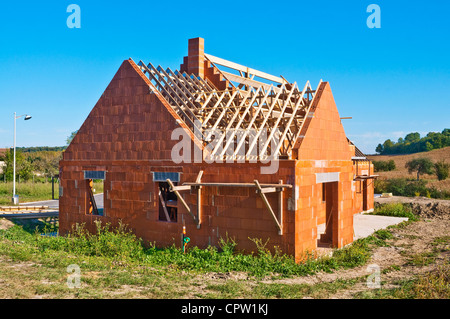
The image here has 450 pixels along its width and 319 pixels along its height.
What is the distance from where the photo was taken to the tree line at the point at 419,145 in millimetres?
76000

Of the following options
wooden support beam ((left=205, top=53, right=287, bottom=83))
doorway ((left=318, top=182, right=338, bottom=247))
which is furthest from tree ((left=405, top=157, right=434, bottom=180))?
doorway ((left=318, top=182, right=338, bottom=247))

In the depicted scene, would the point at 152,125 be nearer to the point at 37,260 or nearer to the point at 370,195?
the point at 37,260

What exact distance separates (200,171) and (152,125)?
268 centimetres

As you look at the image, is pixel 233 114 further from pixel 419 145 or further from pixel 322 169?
pixel 419 145

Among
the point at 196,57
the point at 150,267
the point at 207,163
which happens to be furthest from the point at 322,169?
the point at 196,57

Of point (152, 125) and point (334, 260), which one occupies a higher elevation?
point (152, 125)

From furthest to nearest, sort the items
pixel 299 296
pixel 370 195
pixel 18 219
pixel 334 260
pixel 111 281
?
pixel 370 195 → pixel 18 219 → pixel 334 260 → pixel 111 281 → pixel 299 296

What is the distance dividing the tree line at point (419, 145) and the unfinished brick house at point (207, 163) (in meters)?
70.8

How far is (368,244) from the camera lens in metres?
15.2

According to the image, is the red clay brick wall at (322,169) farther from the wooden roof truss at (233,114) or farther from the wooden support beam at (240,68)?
the wooden support beam at (240,68)

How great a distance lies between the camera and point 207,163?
40.0 ft

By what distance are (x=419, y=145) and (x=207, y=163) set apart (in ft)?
263

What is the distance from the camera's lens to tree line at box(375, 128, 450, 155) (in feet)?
249
